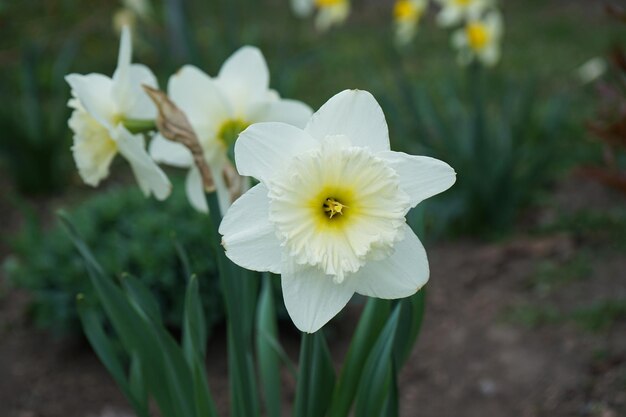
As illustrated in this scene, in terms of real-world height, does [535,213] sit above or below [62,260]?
below

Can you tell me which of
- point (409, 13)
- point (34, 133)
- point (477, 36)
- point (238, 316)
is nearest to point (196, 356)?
point (238, 316)

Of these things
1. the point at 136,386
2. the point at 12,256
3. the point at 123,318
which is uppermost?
the point at 123,318

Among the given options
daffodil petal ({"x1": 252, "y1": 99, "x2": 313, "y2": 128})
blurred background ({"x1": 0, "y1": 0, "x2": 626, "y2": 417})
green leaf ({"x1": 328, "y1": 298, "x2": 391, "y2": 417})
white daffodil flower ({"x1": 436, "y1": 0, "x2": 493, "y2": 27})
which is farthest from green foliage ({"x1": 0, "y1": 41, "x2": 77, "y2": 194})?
green leaf ({"x1": 328, "y1": 298, "x2": 391, "y2": 417})

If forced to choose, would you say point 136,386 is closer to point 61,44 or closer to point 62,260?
point 62,260

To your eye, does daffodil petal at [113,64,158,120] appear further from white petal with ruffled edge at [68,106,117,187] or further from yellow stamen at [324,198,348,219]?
yellow stamen at [324,198,348,219]

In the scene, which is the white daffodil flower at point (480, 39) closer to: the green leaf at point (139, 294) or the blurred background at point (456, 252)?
the blurred background at point (456, 252)

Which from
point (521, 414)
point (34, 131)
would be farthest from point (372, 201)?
point (34, 131)

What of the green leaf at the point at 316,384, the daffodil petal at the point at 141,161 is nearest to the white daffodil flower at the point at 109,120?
the daffodil petal at the point at 141,161
